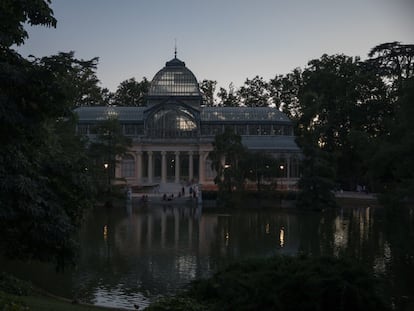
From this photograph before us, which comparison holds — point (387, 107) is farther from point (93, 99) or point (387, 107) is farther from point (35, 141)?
point (35, 141)

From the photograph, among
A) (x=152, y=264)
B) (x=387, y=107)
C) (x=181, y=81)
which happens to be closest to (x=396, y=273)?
(x=152, y=264)

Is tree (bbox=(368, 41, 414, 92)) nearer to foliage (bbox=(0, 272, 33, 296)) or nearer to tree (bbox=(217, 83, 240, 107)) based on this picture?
tree (bbox=(217, 83, 240, 107))

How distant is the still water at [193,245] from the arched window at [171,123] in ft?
67.2

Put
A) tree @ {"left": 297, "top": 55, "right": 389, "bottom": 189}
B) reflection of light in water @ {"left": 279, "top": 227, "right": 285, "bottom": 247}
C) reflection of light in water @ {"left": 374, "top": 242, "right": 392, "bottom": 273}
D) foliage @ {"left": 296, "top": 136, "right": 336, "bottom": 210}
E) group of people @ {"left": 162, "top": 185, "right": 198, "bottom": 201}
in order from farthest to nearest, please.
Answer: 1. tree @ {"left": 297, "top": 55, "right": 389, "bottom": 189}
2. group of people @ {"left": 162, "top": 185, "right": 198, "bottom": 201}
3. foliage @ {"left": 296, "top": 136, "right": 336, "bottom": 210}
4. reflection of light in water @ {"left": 279, "top": 227, "right": 285, "bottom": 247}
5. reflection of light in water @ {"left": 374, "top": 242, "right": 392, "bottom": 273}

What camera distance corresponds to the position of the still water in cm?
1970

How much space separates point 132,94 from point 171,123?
26698mm

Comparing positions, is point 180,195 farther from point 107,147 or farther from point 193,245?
point 193,245

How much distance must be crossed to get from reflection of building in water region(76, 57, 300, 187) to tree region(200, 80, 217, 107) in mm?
24616

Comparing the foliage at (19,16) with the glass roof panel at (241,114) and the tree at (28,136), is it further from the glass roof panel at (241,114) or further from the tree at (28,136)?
the glass roof panel at (241,114)

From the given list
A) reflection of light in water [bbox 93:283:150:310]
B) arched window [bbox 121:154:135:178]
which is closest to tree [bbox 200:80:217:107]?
arched window [bbox 121:154:135:178]

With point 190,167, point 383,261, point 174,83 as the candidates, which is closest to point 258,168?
point 190,167

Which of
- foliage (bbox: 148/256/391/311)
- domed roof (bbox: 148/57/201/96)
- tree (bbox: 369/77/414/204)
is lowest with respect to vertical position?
foliage (bbox: 148/256/391/311)

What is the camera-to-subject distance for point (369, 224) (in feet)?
131

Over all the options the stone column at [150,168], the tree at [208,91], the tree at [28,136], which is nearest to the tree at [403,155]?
the tree at [28,136]
